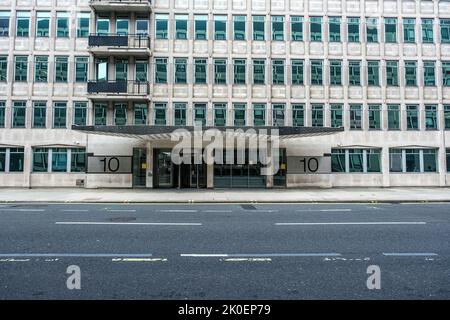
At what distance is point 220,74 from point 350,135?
1193 cm

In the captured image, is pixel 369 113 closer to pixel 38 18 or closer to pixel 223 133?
pixel 223 133

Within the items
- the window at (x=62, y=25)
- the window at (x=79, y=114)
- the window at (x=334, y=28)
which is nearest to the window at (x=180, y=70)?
the window at (x=79, y=114)

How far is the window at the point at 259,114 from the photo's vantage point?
25.4 metres

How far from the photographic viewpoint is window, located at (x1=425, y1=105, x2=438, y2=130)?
2619 cm

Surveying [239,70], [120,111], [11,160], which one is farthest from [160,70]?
[11,160]

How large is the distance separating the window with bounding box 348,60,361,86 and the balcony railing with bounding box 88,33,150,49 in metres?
16.8

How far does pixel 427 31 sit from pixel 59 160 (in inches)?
1286

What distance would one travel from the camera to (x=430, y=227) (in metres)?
9.56

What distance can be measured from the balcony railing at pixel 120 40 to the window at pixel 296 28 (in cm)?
1202

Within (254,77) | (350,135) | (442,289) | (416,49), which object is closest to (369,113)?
(350,135)

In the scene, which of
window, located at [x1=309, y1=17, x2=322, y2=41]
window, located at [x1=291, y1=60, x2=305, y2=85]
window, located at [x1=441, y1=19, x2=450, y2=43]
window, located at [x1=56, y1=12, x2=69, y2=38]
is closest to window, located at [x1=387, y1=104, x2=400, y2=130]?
window, located at [x1=441, y1=19, x2=450, y2=43]

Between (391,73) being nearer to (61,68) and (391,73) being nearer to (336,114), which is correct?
(336,114)

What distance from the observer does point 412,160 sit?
85.3ft

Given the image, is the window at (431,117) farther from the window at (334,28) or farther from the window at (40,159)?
the window at (40,159)
